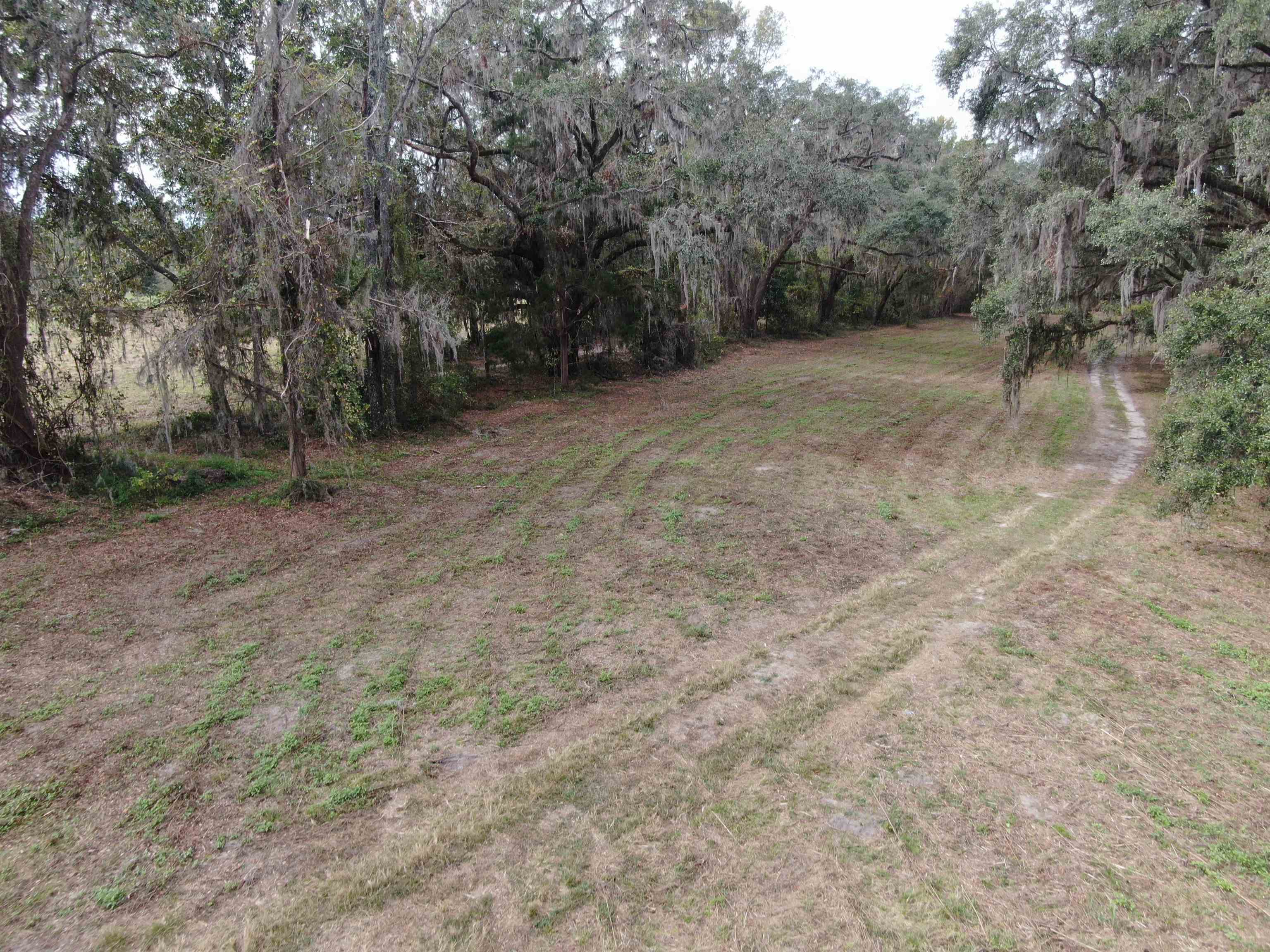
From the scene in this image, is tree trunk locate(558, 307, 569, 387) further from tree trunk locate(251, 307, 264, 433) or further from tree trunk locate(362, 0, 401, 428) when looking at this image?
tree trunk locate(251, 307, 264, 433)

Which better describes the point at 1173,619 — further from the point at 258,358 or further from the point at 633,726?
the point at 258,358

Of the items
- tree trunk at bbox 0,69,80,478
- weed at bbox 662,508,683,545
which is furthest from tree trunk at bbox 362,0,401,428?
weed at bbox 662,508,683,545

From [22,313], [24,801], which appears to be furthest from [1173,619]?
[22,313]

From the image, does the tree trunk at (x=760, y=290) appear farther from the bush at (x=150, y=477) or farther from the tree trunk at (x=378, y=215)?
the bush at (x=150, y=477)

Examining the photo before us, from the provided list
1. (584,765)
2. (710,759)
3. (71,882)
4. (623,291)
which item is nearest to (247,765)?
(71,882)

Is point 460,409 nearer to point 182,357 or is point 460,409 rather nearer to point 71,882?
point 182,357

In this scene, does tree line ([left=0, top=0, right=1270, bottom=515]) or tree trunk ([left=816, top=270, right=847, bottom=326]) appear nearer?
tree line ([left=0, top=0, right=1270, bottom=515])
